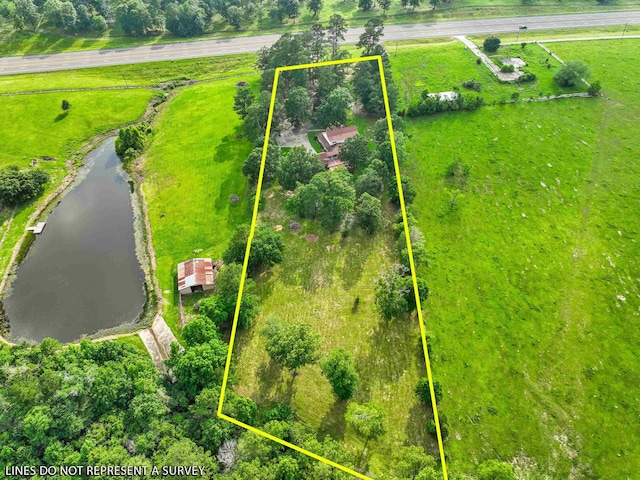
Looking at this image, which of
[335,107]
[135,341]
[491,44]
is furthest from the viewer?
[491,44]

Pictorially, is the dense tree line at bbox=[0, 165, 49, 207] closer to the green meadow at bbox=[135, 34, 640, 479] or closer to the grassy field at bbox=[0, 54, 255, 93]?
the green meadow at bbox=[135, 34, 640, 479]

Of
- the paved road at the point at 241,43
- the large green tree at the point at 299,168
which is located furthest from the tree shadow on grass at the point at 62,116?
the large green tree at the point at 299,168

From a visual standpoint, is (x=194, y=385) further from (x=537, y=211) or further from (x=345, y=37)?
(x=345, y=37)

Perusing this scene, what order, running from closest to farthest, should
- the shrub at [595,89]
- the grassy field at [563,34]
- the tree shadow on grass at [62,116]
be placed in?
the tree shadow on grass at [62,116] → the shrub at [595,89] → the grassy field at [563,34]

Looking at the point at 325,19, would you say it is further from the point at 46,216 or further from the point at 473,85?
the point at 46,216

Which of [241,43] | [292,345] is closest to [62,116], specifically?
[241,43]

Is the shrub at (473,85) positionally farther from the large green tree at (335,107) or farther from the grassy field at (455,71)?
the large green tree at (335,107)
